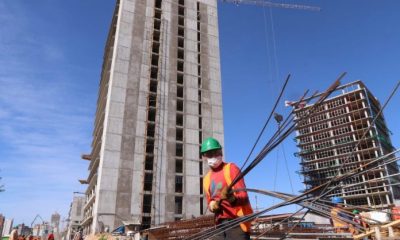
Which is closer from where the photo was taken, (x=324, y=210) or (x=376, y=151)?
(x=324, y=210)

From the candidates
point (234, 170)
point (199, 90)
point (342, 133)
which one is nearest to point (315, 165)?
point (342, 133)

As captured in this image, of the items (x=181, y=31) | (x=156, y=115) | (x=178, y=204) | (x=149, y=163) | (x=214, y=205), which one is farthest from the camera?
(x=181, y=31)

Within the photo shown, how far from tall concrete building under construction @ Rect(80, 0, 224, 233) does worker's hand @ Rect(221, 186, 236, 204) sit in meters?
36.4

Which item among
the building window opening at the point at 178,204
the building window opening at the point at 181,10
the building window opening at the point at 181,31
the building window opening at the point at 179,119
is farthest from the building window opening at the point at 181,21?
the building window opening at the point at 178,204

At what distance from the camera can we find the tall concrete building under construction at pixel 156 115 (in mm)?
40250

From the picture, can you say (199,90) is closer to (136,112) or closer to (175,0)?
(136,112)

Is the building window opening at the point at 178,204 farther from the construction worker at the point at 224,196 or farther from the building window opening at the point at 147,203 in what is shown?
the construction worker at the point at 224,196

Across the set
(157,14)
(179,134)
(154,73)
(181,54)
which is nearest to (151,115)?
(179,134)

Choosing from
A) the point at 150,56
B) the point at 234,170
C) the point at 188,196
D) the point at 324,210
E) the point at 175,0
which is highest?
the point at 175,0

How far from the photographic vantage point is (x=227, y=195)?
3.47m

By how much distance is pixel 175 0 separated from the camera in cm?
5656

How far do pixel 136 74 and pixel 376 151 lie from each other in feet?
231

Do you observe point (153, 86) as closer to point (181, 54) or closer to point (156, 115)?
point (156, 115)

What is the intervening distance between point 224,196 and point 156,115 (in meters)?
43.3
